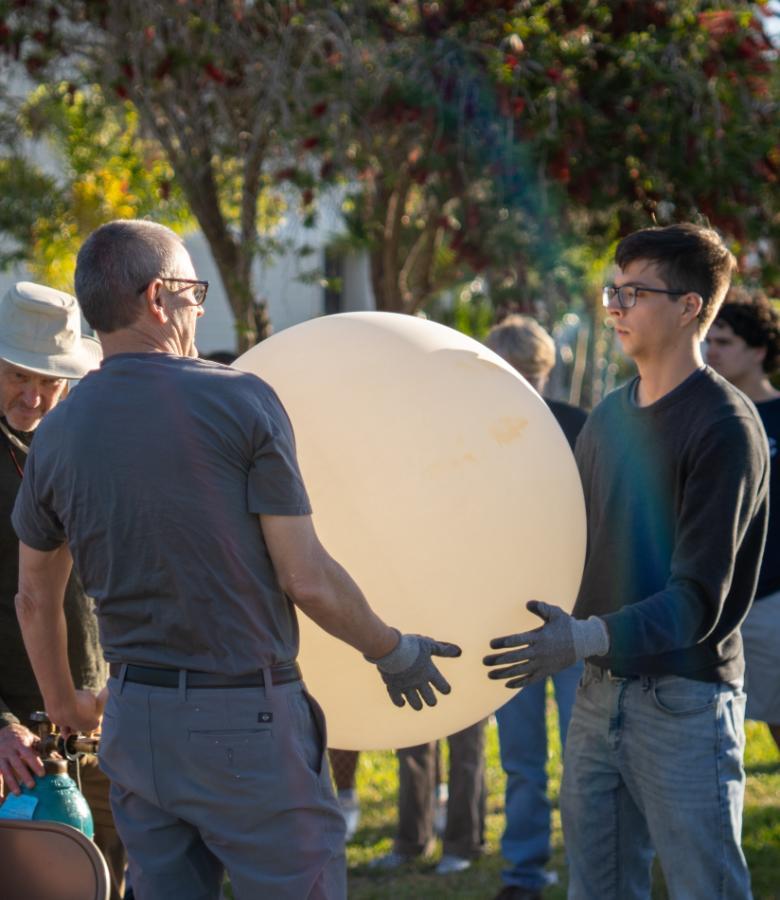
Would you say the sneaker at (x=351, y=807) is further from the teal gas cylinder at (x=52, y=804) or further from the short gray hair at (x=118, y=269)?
the short gray hair at (x=118, y=269)

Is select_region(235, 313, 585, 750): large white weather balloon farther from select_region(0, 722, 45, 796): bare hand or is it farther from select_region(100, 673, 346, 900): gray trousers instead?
select_region(0, 722, 45, 796): bare hand

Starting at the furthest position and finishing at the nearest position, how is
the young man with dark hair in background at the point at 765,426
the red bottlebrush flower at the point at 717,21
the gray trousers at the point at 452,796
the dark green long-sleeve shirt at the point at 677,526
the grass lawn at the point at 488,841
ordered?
the red bottlebrush flower at the point at 717,21, the gray trousers at the point at 452,796, the grass lawn at the point at 488,841, the young man with dark hair in background at the point at 765,426, the dark green long-sleeve shirt at the point at 677,526

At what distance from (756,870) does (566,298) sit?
3.26 m

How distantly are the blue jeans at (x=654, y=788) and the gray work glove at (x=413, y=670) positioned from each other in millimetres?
577

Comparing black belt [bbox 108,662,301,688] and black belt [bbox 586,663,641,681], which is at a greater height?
black belt [bbox 108,662,301,688]

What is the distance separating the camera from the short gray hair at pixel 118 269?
2.04m

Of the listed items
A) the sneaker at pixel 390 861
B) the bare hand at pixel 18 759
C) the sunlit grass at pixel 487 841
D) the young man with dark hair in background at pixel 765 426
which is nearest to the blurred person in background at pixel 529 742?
the sunlit grass at pixel 487 841

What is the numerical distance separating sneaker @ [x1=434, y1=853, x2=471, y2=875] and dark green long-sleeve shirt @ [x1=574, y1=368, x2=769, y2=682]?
82.9 inches

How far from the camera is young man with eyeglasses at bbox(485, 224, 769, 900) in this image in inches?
91.1

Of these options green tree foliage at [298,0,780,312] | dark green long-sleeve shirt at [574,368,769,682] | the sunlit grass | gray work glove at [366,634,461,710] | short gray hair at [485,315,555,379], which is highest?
green tree foliage at [298,0,780,312]

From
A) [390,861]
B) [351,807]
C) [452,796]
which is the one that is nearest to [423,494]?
[452,796]

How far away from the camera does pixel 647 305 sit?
2.54 metres

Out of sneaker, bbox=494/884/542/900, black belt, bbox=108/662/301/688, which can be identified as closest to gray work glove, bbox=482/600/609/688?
black belt, bbox=108/662/301/688

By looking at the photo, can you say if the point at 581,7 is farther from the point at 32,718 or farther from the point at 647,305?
the point at 32,718
